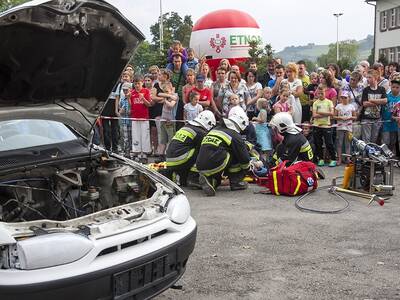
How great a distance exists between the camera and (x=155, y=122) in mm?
9969

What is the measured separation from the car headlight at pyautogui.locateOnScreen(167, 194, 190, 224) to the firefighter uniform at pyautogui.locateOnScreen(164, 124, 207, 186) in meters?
3.88

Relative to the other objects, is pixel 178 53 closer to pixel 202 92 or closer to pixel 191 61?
pixel 191 61

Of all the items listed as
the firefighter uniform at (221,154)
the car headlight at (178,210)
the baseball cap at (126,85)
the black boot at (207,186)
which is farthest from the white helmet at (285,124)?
the car headlight at (178,210)

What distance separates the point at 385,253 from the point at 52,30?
367 cm

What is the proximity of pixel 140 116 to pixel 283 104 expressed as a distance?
2849mm

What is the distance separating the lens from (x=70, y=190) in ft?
13.4

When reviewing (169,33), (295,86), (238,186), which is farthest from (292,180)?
(169,33)

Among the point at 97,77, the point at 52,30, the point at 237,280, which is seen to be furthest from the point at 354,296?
the point at 52,30

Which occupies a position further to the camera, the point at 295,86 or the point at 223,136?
the point at 295,86

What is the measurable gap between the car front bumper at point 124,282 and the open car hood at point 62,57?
1678 mm

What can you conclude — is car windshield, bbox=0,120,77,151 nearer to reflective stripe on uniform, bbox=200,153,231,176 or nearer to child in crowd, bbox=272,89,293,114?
reflective stripe on uniform, bbox=200,153,231,176

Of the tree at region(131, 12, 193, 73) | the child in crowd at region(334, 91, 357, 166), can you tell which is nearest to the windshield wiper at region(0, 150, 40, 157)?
the child in crowd at region(334, 91, 357, 166)

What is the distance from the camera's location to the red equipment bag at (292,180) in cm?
718

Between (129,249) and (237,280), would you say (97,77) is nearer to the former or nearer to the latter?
(129,249)
